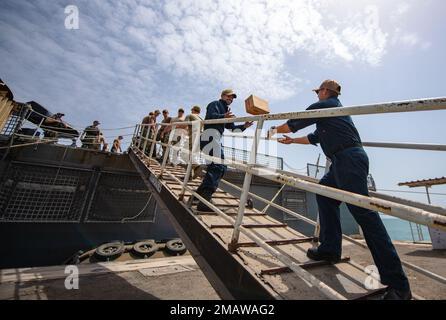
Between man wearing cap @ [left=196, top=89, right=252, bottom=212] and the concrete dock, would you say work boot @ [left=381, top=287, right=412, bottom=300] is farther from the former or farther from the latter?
man wearing cap @ [left=196, top=89, right=252, bottom=212]

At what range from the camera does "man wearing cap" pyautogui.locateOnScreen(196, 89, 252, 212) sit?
3.59m

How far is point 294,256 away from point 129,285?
347 cm

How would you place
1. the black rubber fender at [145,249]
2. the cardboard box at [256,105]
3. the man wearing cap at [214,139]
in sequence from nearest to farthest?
the cardboard box at [256,105] < the man wearing cap at [214,139] < the black rubber fender at [145,249]

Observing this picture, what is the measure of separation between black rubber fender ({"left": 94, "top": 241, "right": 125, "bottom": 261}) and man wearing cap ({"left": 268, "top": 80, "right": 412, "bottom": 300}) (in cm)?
593

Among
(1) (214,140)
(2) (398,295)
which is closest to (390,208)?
(2) (398,295)

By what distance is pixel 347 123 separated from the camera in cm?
223

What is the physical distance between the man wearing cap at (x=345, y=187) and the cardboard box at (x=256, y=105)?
341 millimetres

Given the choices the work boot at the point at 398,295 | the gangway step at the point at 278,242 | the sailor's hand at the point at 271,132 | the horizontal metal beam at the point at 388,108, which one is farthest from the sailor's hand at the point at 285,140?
the work boot at the point at 398,295

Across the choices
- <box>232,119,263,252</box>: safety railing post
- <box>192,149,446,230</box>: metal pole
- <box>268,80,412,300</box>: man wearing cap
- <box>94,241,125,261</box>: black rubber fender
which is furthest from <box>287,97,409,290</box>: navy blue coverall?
<box>94,241,125,261</box>: black rubber fender

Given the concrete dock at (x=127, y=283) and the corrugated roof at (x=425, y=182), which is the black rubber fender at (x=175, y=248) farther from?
the corrugated roof at (x=425, y=182)

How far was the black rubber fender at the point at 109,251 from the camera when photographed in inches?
247

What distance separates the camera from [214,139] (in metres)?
3.77
